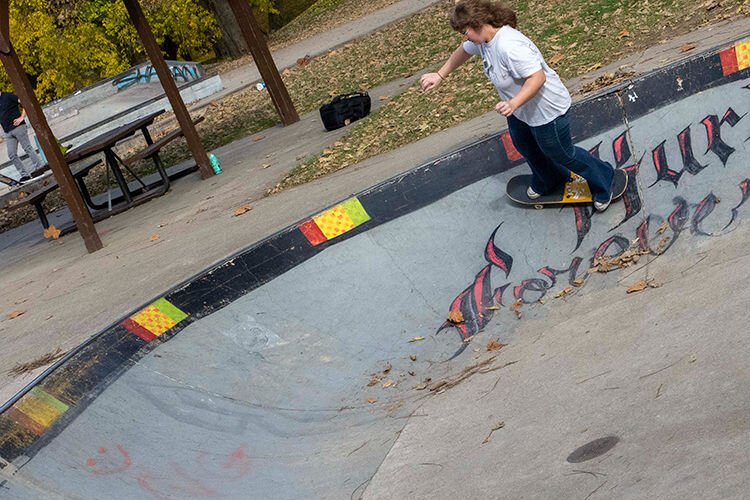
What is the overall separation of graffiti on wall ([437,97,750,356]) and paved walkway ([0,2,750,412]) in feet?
10.0

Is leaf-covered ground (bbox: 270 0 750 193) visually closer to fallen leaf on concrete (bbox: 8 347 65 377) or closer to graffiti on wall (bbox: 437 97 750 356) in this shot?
fallen leaf on concrete (bbox: 8 347 65 377)

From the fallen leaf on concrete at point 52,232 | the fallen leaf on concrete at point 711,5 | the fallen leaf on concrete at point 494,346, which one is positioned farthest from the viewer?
the fallen leaf on concrete at point 52,232

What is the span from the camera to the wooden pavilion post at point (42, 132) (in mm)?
11133

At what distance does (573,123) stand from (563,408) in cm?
334

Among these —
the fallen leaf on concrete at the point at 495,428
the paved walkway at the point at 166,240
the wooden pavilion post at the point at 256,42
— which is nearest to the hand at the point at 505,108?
the fallen leaf on concrete at the point at 495,428

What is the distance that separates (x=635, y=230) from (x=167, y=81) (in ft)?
29.1

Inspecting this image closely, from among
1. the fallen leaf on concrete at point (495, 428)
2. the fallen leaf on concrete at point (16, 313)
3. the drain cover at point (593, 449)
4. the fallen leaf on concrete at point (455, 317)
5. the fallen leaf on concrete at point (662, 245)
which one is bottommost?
the fallen leaf on concrete at point (662, 245)

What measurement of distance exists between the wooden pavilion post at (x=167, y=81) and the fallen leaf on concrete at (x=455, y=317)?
314 inches

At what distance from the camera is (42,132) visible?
11.5 meters

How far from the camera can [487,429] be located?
4777 mm

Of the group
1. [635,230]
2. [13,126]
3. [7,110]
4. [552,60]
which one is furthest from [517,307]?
[7,110]

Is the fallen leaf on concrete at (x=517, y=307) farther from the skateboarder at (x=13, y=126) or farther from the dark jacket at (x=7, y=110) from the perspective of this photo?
the dark jacket at (x=7, y=110)

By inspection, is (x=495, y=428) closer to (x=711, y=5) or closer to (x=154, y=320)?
(x=154, y=320)

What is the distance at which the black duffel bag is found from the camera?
552 inches
